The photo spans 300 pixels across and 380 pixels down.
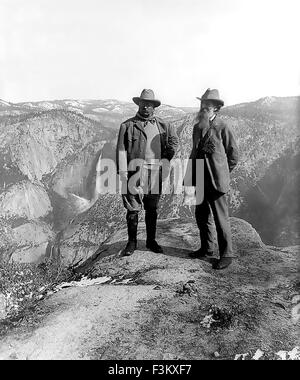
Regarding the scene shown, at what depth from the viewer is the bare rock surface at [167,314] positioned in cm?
339

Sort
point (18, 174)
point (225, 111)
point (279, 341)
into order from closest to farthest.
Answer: point (279, 341), point (225, 111), point (18, 174)

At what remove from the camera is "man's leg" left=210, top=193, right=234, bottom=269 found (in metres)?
5.40

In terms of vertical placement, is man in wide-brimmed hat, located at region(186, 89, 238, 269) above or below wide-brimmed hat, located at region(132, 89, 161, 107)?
below

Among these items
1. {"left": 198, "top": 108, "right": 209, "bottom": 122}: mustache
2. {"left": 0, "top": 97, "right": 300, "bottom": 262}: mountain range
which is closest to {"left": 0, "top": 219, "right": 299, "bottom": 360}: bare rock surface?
{"left": 198, "top": 108, "right": 209, "bottom": 122}: mustache

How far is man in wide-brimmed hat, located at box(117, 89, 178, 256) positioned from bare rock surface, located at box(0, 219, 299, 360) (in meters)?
0.86

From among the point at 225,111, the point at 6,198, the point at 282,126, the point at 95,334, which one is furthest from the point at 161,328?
the point at 6,198

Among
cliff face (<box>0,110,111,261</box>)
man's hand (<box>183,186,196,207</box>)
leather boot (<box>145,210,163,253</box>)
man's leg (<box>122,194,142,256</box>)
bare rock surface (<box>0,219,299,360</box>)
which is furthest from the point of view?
cliff face (<box>0,110,111,261</box>)

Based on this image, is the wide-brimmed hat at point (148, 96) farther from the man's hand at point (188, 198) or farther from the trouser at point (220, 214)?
the man's hand at point (188, 198)

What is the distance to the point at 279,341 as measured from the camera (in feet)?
11.6

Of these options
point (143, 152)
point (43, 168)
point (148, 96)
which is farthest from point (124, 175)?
point (43, 168)

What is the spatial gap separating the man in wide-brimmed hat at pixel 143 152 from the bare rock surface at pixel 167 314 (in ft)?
2.83

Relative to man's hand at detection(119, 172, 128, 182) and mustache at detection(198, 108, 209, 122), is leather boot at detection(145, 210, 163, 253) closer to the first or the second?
man's hand at detection(119, 172, 128, 182)

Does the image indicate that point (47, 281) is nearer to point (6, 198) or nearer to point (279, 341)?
point (279, 341)

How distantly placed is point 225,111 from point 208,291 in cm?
3878
